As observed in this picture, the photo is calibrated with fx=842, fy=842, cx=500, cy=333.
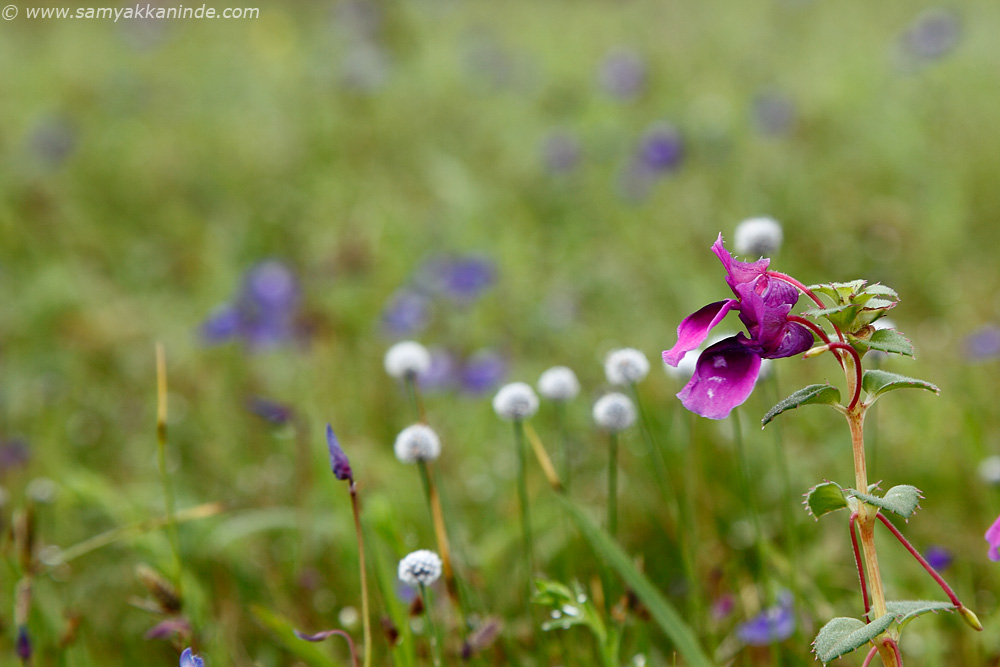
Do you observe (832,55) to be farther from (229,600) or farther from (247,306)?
(229,600)

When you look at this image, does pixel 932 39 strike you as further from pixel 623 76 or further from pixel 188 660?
pixel 188 660

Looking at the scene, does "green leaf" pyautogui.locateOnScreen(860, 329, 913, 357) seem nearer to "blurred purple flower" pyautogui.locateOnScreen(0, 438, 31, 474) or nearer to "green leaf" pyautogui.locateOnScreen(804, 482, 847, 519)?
"green leaf" pyautogui.locateOnScreen(804, 482, 847, 519)

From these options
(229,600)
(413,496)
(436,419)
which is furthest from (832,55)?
(229,600)

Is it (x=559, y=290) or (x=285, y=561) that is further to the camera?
(x=559, y=290)

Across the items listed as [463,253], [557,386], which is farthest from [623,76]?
[557,386]

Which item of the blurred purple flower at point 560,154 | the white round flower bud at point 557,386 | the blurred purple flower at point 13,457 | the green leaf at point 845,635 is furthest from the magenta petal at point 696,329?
the blurred purple flower at point 560,154

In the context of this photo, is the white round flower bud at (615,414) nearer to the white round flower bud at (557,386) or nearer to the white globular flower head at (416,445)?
the white round flower bud at (557,386)
